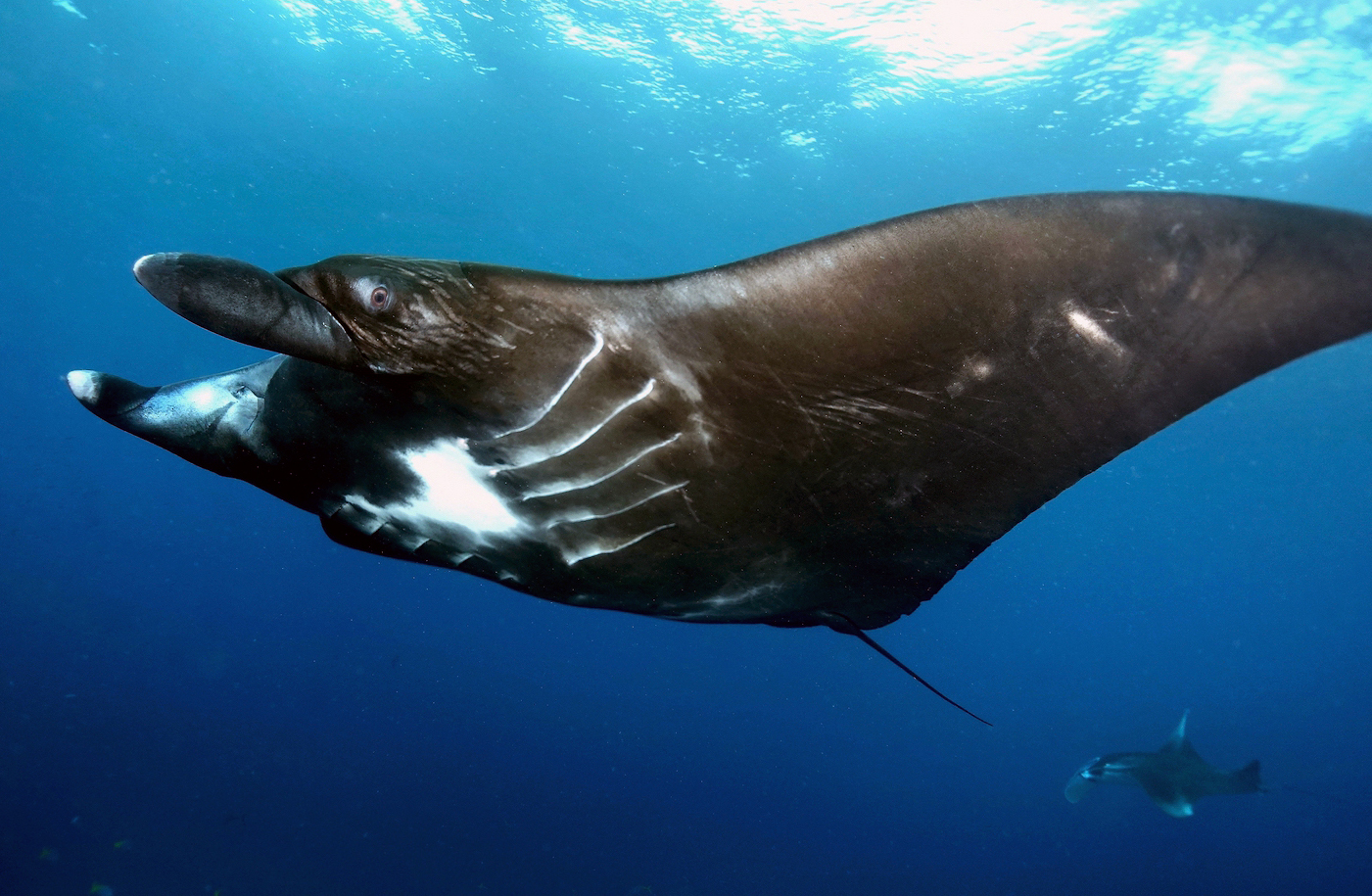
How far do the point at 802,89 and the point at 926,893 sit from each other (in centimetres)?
3213

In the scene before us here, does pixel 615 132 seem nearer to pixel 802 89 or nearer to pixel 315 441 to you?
pixel 802 89

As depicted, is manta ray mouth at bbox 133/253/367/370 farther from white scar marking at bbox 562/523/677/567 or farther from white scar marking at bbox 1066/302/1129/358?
white scar marking at bbox 1066/302/1129/358

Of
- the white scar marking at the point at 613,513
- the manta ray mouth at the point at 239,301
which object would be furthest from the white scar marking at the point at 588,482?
the manta ray mouth at the point at 239,301

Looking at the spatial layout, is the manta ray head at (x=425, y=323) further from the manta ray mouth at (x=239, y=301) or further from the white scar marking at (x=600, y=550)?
the white scar marking at (x=600, y=550)

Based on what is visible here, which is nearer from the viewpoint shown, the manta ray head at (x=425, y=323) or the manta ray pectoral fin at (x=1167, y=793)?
the manta ray head at (x=425, y=323)

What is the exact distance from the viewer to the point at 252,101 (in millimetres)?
29719

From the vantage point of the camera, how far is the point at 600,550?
2.14 metres

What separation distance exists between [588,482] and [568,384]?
0.35 metres

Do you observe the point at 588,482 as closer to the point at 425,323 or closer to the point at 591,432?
the point at 591,432

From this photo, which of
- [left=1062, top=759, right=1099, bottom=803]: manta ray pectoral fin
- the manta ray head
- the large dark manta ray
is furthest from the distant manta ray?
the manta ray head

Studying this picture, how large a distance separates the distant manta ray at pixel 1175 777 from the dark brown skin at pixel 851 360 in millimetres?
14994

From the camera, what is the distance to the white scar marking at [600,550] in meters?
2.06

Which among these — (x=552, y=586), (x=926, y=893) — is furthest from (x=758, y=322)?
(x=926, y=893)

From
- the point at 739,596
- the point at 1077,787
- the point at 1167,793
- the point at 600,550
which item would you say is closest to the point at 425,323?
the point at 600,550
